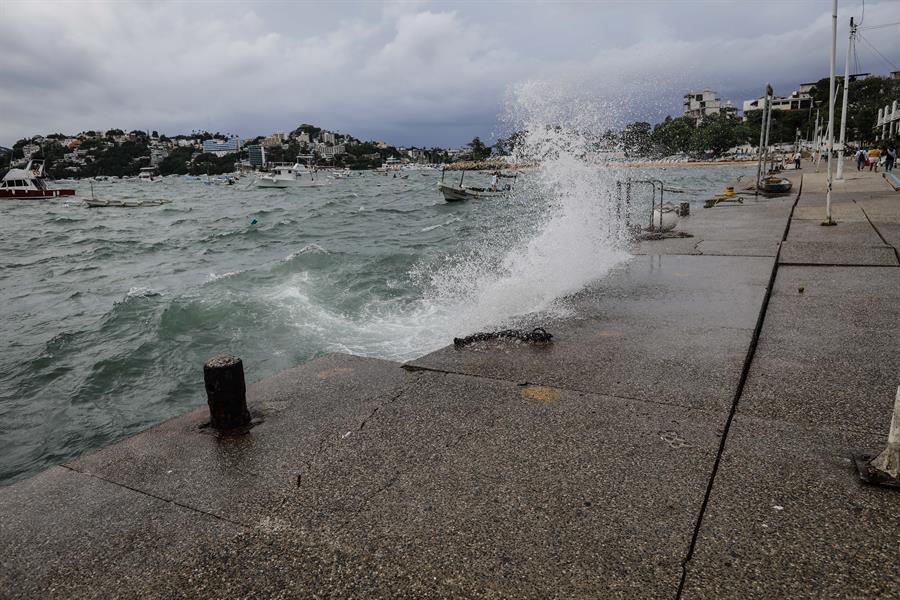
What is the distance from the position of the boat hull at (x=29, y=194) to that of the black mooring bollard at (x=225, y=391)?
216 feet

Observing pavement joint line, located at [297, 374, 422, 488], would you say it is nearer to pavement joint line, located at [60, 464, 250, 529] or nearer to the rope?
pavement joint line, located at [60, 464, 250, 529]

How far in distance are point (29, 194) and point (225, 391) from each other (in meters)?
67.3

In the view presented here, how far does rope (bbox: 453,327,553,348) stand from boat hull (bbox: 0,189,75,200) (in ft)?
215

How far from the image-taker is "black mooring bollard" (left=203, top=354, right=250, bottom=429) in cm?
355

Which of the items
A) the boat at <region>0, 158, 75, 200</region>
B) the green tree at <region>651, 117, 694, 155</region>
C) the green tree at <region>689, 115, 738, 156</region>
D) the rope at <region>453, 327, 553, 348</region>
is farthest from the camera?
the green tree at <region>651, 117, 694, 155</region>

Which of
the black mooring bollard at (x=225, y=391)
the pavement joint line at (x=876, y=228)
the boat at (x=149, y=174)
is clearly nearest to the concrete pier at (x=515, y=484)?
the black mooring bollard at (x=225, y=391)

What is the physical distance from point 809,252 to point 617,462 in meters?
7.37

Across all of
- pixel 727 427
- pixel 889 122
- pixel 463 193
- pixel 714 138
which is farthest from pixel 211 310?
pixel 714 138

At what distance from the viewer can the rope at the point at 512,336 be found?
4891mm

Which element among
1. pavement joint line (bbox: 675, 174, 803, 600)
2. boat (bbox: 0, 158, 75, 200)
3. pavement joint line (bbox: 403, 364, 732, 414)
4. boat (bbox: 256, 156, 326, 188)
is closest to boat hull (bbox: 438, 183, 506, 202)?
pavement joint line (bbox: 675, 174, 803, 600)

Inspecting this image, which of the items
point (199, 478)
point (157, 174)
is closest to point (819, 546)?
point (199, 478)

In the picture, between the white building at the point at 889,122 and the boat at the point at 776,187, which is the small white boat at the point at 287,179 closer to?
the boat at the point at 776,187

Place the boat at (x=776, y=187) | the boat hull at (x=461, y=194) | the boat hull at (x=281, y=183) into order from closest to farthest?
1. the boat at (x=776, y=187)
2. the boat hull at (x=461, y=194)
3. the boat hull at (x=281, y=183)

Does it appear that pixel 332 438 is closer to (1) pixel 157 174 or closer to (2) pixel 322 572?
(2) pixel 322 572
